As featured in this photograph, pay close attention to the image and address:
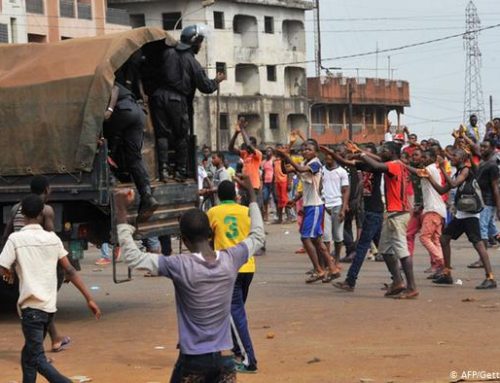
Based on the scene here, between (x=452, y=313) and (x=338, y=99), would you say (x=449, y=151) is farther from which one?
(x=338, y=99)

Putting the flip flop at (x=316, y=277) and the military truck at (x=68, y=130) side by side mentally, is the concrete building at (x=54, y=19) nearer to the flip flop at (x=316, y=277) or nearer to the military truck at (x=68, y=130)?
the flip flop at (x=316, y=277)

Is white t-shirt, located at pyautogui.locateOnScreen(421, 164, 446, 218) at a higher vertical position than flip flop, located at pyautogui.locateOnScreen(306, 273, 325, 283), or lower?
higher

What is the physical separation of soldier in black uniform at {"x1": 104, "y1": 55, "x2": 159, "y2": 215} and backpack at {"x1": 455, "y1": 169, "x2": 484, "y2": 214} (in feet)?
12.9

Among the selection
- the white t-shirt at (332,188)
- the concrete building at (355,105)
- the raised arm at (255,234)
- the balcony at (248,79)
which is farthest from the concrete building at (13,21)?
the raised arm at (255,234)

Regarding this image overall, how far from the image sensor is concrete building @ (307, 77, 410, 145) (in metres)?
81.8

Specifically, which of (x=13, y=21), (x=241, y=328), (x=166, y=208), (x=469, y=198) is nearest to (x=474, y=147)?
(x=469, y=198)

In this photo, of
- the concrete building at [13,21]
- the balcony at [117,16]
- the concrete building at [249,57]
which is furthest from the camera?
the concrete building at [249,57]

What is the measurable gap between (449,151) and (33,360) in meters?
9.56

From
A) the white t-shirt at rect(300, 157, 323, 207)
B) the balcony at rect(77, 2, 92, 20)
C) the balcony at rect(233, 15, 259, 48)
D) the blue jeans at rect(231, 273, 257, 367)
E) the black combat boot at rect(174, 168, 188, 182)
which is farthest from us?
the balcony at rect(233, 15, 259, 48)

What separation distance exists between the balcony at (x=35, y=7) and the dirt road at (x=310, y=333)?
155 ft

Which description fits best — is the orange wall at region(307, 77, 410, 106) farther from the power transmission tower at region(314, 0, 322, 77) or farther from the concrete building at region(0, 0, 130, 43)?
the concrete building at region(0, 0, 130, 43)

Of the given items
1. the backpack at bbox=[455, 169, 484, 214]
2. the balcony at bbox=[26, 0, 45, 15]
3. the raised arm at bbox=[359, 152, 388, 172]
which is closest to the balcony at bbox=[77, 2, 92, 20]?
the balcony at bbox=[26, 0, 45, 15]

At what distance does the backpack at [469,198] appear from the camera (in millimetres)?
15125

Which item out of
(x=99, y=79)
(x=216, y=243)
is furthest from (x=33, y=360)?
(x=99, y=79)
